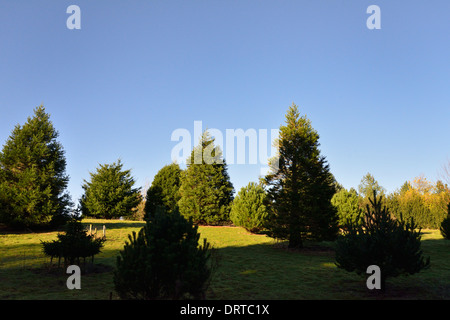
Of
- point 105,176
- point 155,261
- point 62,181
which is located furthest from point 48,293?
point 105,176

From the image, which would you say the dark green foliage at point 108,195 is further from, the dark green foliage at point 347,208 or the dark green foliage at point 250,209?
the dark green foliage at point 347,208

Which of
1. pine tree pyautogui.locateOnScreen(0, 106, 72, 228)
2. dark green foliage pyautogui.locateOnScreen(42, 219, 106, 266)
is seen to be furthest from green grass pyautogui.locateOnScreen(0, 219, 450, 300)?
pine tree pyautogui.locateOnScreen(0, 106, 72, 228)

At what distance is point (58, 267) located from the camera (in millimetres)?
12234

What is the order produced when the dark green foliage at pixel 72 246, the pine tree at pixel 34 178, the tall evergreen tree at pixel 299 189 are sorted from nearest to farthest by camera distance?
the dark green foliage at pixel 72 246 → the tall evergreen tree at pixel 299 189 → the pine tree at pixel 34 178

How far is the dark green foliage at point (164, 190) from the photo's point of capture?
4359 centimetres

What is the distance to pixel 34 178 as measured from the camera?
2319 centimetres

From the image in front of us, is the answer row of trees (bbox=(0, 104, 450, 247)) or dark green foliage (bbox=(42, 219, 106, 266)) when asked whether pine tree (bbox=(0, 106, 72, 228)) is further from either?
dark green foliage (bbox=(42, 219, 106, 266))

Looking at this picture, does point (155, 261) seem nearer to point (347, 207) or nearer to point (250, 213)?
point (250, 213)

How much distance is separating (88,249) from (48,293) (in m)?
3.20

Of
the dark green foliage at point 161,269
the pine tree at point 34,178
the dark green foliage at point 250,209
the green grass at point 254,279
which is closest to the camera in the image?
the dark green foliage at point 161,269

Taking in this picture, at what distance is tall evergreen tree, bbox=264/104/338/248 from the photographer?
1891cm

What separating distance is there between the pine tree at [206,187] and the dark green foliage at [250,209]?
24.1 feet

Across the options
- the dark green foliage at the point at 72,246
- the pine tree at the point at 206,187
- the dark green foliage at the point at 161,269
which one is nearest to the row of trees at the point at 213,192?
the pine tree at the point at 206,187

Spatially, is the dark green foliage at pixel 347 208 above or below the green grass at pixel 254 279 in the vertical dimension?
above
